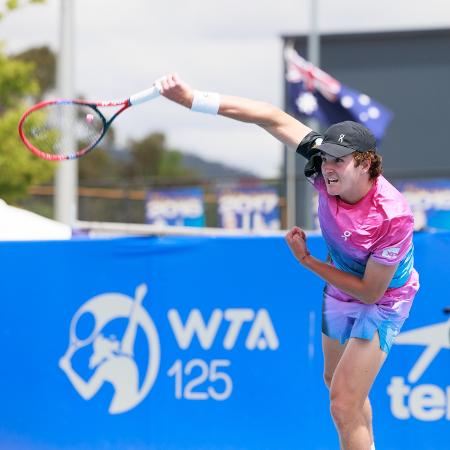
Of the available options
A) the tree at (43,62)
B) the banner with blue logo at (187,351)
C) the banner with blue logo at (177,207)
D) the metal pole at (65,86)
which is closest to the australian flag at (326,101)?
the metal pole at (65,86)

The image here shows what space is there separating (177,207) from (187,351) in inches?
682

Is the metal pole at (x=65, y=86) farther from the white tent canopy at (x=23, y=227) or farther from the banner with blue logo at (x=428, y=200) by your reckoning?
the banner with blue logo at (x=428, y=200)

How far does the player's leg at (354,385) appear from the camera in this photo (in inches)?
210

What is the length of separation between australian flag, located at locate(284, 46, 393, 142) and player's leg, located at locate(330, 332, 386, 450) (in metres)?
11.9

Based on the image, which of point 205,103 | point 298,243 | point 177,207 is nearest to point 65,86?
point 177,207

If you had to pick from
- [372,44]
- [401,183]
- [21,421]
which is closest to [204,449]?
[21,421]

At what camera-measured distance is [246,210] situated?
23328 millimetres

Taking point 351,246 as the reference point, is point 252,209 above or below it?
above

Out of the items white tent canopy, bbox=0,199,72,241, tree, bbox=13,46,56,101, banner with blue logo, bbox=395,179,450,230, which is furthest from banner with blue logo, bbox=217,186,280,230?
tree, bbox=13,46,56,101

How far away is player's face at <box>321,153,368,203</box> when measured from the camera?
5.10 m

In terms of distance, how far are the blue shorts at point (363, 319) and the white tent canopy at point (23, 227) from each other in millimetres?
2474

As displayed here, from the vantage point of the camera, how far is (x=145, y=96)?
211 inches

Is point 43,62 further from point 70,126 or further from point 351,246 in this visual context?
point 351,246

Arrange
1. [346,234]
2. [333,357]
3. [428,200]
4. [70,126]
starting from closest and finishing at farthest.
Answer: [346,234]
[333,357]
[70,126]
[428,200]
